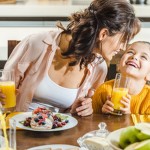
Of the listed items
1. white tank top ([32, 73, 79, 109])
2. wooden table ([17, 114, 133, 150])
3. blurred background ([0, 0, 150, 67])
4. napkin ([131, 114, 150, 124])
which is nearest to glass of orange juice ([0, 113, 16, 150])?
wooden table ([17, 114, 133, 150])

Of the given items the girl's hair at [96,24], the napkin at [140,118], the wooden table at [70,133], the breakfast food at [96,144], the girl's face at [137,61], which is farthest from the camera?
the girl's face at [137,61]

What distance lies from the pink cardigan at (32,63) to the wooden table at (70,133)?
385 mm

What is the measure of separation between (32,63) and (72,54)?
221 mm

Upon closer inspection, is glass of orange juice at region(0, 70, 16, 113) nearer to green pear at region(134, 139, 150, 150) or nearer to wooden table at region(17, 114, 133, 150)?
wooden table at region(17, 114, 133, 150)

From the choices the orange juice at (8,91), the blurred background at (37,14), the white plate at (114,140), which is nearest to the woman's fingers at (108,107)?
the orange juice at (8,91)

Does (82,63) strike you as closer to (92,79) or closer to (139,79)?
(92,79)

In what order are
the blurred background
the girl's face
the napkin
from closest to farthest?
the napkin, the girl's face, the blurred background

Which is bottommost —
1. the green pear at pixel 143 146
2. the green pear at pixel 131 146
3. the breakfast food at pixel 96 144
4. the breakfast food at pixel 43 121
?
the breakfast food at pixel 43 121

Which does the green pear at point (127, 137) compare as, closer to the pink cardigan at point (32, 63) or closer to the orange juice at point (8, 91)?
the orange juice at point (8, 91)

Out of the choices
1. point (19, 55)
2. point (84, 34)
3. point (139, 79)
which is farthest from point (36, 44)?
point (139, 79)

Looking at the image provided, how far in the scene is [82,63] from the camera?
207 centimetres

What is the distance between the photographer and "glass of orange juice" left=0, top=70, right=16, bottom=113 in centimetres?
172

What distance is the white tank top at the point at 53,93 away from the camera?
2.00 metres

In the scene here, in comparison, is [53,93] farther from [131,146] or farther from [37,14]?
[37,14]
